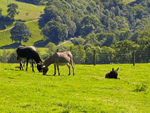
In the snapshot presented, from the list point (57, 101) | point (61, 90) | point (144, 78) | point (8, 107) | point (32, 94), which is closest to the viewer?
point (8, 107)

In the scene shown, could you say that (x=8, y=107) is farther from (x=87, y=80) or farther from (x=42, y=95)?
(x=87, y=80)

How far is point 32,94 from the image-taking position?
21.2m

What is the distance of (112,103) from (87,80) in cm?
905

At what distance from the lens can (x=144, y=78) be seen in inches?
1271

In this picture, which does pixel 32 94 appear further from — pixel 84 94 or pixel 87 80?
pixel 87 80

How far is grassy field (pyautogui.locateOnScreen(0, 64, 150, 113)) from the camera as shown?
18.3 m

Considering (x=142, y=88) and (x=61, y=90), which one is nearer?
(x=61, y=90)

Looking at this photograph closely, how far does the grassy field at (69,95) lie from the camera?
60.0 feet

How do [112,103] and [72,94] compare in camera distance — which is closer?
[112,103]

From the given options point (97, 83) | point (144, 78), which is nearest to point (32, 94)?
point (97, 83)

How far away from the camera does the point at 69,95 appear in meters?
21.6

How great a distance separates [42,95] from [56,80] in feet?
21.7

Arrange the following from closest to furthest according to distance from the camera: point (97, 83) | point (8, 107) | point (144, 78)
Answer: point (8, 107) → point (97, 83) → point (144, 78)

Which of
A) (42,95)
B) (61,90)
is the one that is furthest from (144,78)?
(42,95)
